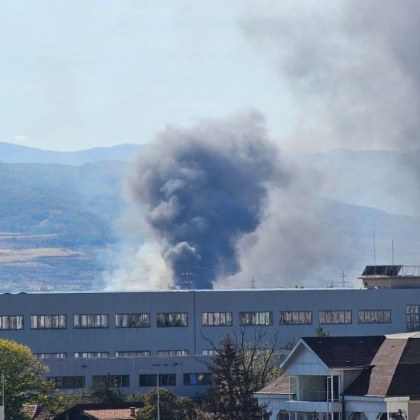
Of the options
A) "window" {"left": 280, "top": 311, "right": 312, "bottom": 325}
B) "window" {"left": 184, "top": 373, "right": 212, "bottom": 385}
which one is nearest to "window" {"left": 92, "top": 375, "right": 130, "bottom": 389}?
"window" {"left": 184, "top": 373, "right": 212, "bottom": 385}

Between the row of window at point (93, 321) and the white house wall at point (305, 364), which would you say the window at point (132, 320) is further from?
the white house wall at point (305, 364)

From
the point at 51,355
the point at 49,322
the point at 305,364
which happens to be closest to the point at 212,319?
the point at 49,322

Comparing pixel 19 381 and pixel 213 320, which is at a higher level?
pixel 213 320

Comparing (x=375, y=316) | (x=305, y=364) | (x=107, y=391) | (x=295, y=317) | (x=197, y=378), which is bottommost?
(x=305, y=364)

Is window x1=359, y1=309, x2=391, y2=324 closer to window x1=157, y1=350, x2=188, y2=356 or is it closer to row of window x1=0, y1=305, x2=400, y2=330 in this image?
row of window x1=0, y1=305, x2=400, y2=330

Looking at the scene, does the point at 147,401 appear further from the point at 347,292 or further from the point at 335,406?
the point at 347,292

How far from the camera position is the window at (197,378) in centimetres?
14725

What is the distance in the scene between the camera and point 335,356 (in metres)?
82.4

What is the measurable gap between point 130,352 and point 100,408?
50320 mm

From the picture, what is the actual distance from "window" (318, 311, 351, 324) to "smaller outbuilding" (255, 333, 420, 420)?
248 feet

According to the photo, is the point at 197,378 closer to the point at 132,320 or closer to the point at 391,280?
the point at 132,320

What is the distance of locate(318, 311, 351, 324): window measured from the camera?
16262 cm

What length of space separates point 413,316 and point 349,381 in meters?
84.6

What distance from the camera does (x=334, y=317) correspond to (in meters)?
163
